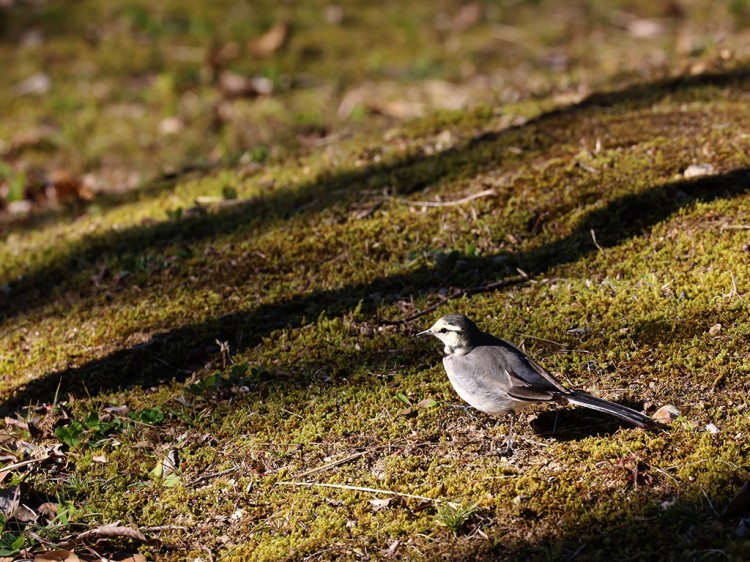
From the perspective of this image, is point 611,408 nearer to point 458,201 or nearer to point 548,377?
point 548,377

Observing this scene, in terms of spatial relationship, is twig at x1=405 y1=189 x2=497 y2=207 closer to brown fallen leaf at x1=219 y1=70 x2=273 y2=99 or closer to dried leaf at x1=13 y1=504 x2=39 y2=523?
dried leaf at x1=13 y1=504 x2=39 y2=523

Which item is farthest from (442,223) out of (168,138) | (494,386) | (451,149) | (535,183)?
(168,138)

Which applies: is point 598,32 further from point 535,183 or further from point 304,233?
point 304,233

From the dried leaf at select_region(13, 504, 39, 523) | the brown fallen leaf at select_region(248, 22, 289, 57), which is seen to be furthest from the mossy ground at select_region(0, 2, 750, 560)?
the brown fallen leaf at select_region(248, 22, 289, 57)

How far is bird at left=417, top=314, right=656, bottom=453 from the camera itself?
13.9 ft

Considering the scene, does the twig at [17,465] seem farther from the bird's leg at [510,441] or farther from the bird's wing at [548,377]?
the bird's wing at [548,377]

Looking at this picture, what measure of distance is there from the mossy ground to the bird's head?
36cm

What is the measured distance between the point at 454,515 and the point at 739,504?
4.23 ft

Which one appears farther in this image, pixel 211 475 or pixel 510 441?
pixel 211 475

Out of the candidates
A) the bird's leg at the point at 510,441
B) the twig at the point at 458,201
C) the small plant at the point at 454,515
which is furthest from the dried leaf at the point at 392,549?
the twig at the point at 458,201

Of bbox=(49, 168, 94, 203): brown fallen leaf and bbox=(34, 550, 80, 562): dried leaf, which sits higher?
bbox=(49, 168, 94, 203): brown fallen leaf

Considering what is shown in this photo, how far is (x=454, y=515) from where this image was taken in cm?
401

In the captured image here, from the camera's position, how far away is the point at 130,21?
13.0 metres

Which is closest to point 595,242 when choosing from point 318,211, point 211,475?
point 318,211
